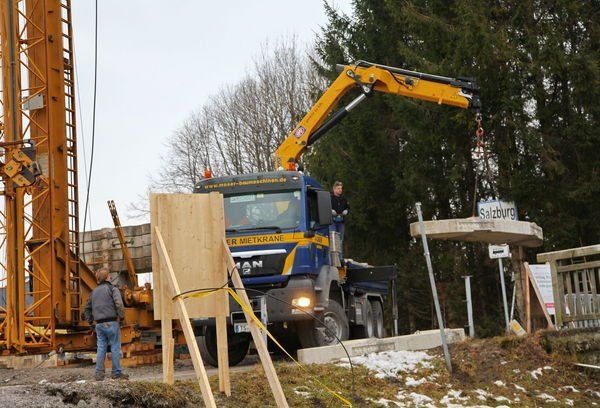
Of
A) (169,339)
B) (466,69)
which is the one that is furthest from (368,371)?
(466,69)

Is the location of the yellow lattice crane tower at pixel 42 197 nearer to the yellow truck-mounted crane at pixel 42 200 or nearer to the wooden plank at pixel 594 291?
the yellow truck-mounted crane at pixel 42 200

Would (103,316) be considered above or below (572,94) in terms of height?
below

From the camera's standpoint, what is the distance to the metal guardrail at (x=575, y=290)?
1588 cm

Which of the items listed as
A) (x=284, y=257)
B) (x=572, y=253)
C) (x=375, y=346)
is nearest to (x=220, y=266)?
(x=375, y=346)

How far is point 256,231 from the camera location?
55.0 feet

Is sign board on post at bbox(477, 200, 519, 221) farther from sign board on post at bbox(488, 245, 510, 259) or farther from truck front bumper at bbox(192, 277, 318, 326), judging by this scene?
truck front bumper at bbox(192, 277, 318, 326)

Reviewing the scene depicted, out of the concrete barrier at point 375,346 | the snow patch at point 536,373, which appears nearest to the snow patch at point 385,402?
the concrete barrier at point 375,346

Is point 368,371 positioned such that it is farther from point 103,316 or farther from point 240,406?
point 103,316

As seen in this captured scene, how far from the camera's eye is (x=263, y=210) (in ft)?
55.3

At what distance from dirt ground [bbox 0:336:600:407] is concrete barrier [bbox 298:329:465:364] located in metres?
0.44

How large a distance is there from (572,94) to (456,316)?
7.33 metres

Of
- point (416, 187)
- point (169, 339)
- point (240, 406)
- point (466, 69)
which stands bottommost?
point (240, 406)

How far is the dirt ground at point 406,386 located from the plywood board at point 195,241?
102 cm

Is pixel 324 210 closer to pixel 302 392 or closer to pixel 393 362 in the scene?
pixel 393 362
